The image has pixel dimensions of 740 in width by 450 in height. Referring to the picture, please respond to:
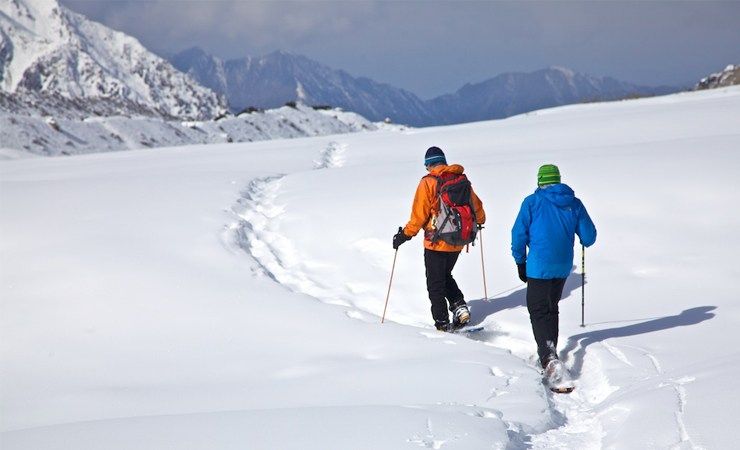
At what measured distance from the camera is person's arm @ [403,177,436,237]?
696cm

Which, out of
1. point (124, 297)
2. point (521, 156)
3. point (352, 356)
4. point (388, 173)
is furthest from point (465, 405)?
point (521, 156)

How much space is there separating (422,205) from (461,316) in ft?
4.44

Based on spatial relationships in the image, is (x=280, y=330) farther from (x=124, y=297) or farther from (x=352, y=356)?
(x=124, y=297)

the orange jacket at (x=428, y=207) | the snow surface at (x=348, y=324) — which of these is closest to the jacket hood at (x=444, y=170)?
the orange jacket at (x=428, y=207)

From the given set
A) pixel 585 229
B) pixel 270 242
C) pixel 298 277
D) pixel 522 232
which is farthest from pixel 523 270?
pixel 270 242

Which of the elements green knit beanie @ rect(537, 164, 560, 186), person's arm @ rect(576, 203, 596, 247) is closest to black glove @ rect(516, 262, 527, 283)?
person's arm @ rect(576, 203, 596, 247)

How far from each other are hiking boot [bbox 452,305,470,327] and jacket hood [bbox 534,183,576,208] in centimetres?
185

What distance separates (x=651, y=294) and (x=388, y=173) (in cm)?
947

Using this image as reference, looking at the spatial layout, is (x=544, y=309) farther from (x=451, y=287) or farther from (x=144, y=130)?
(x=144, y=130)

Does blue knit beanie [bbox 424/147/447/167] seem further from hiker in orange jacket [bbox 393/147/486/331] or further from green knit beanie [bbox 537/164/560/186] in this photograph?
green knit beanie [bbox 537/164/560/186]

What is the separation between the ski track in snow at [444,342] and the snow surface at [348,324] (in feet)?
0.09

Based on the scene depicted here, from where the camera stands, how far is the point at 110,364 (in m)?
5.90

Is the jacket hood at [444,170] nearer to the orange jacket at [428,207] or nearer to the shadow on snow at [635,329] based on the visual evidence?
the orange jacket at [428,207]

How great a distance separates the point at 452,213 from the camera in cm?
694
